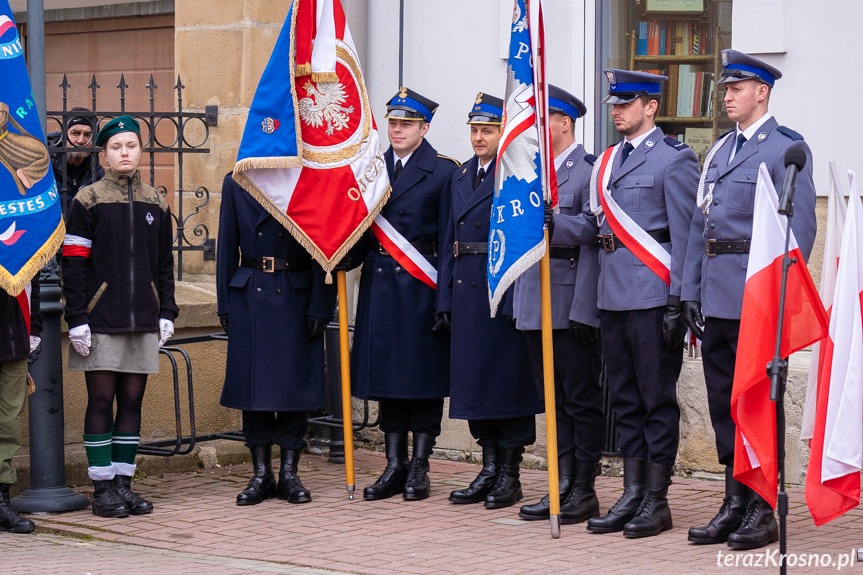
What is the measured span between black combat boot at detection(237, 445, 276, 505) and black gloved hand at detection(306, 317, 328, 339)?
66 cm

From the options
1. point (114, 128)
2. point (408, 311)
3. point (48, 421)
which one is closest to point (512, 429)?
point (408, 311)

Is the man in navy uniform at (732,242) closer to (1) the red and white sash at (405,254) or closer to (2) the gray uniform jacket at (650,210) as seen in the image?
(2) the gray uniform jacket at (650,210)

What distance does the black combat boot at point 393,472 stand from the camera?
737 cm

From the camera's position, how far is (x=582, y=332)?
6.57 meters

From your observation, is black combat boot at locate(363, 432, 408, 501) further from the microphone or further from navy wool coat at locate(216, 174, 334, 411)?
the microphone

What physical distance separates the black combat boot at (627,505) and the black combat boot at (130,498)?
2.33 meters

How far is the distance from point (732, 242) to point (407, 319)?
2066 millimetres

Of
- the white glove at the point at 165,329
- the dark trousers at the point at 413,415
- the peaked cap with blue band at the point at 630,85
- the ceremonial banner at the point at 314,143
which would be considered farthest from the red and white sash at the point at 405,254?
the peaked cap with blue band at the point at 630,85

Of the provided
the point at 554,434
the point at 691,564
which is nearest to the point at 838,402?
the point at 691,564

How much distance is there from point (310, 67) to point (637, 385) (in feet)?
8.03

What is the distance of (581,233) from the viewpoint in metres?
6.48

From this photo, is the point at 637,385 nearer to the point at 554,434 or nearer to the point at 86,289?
the point at 554,434

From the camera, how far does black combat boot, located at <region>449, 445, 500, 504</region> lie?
7.24 meters

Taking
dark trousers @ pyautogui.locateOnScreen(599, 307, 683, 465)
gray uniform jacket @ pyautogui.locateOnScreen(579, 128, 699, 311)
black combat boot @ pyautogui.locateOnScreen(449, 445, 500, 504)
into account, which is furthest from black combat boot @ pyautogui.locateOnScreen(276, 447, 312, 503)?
gray uniform jacket @ pyautogui.locateOnScreen(579, 128, 699, 311)
